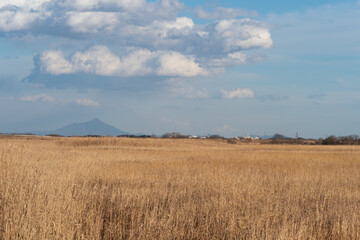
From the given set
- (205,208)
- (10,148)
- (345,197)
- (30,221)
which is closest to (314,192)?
(345,197)

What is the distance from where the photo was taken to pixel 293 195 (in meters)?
13.9

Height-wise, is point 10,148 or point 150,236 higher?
point 10,148

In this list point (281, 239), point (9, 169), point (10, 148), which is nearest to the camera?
point (281, 239)

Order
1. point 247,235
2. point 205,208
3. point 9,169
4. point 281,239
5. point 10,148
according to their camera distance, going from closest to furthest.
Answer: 1. point 281,239
2. point 247,235
3. point 205,208
4. point 9,169
5. point 10,148

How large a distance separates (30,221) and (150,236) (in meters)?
2.55

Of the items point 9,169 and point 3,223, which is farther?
point 9,169

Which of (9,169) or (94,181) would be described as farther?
(94,181)

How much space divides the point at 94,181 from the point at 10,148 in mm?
3718

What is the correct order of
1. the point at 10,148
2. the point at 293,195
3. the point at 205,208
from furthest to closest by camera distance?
the point at 10,148 < the point at 293,195 < the point at 205,208

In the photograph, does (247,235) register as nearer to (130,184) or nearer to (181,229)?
(181,229)

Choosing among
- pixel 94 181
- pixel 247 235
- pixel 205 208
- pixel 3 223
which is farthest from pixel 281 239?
pixel 94 181

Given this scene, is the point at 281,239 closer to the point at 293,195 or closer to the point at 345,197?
the point at 293,195

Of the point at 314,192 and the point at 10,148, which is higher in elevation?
the point at 10,148

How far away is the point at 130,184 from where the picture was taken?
54.3 feet
